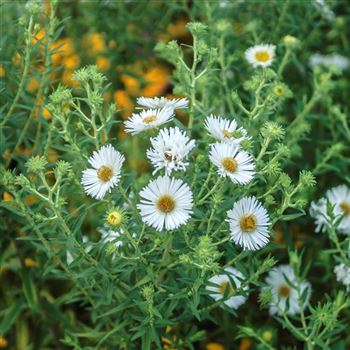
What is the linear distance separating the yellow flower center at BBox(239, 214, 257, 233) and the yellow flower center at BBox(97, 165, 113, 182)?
227mm

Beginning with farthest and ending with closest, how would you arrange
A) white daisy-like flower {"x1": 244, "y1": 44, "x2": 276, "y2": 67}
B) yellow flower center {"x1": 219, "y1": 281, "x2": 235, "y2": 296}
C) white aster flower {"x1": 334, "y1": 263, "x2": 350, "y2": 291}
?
1. white daisy-like flower {"x1": 244, "y1": 44, "x2": 276, "y2": 67}
2. white aster flower {"x1": 334, "y1": 263, "x2": 350, "y2": 291}
3. yellow flower center {"x1": 219, "y1": 281, "x2": 235, "y2": 296}

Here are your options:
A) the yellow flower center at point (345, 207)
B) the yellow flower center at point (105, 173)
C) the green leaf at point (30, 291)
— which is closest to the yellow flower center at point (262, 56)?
the yellow flower center at point (345, 207)

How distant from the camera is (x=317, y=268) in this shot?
193cm

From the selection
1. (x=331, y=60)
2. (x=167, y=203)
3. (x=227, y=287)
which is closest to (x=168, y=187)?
(x=167, y=203)

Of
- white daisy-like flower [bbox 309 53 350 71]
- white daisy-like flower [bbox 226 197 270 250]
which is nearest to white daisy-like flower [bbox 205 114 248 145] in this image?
white daisy-like flower [bbox 226 197 270 250]

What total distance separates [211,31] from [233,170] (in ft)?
2.55

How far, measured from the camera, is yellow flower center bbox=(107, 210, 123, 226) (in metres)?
1.10

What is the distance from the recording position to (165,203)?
1.09m

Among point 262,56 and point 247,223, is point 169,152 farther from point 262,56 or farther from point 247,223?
point 262,56

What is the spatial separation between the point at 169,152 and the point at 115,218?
136mm

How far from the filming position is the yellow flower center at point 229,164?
43.4 inches

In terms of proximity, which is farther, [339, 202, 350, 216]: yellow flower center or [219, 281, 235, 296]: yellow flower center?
[339, 202, 350, 216]: yellow flower center

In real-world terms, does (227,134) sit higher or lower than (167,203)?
higher

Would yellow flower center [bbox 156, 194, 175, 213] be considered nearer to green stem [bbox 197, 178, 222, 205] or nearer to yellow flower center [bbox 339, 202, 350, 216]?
green stem [bbox 197, 178, 222, 205]
